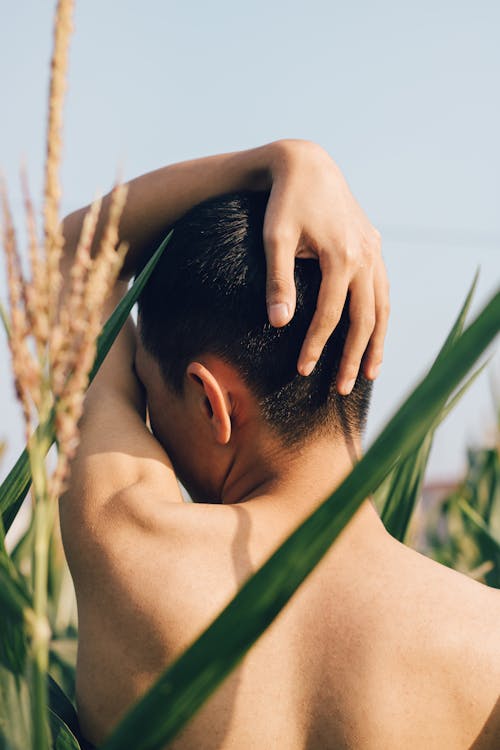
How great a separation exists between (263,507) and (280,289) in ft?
0.99

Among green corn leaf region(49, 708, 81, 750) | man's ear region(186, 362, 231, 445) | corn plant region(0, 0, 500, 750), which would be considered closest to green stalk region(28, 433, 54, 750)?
corn plant region(0, 0, 500, 750)

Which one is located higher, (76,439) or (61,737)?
(76,439)

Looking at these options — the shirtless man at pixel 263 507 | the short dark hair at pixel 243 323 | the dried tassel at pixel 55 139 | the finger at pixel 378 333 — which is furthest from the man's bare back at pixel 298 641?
the dried tassel at pixel 55 139

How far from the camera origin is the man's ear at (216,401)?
1.27 meters

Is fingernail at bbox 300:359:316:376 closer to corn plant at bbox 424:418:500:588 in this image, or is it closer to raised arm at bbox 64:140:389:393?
raised arm at bbox 64:140:389:393

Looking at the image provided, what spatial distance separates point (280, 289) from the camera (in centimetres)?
122

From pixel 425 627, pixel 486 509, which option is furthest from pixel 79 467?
pixel 486 509

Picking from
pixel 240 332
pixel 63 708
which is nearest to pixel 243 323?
pixel 240 332

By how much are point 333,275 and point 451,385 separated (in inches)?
26.4

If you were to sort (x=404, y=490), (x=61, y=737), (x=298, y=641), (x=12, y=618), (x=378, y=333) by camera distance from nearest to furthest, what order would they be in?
(x=12, y=618) < (x=61, y=737) < (x=298, y=641) < (x=378, y=333) < (x=404, y=490)

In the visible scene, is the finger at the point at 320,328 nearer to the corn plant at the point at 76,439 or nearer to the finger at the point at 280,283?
the finger at the point at 280,283

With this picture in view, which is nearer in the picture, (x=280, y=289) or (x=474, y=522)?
(x=280, y=289)

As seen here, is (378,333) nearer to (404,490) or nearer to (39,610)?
(404,490)

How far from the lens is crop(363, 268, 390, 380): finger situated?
1351 millimetres
